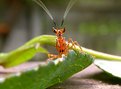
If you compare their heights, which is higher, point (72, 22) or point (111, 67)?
point (72, 22)

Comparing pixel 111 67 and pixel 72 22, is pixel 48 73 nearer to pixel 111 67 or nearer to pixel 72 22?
pixel 111 67

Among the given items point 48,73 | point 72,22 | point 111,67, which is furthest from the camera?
point 72,22

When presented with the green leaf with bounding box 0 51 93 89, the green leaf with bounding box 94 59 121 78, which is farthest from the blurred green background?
the green leaf with bounding box 0 51 93 89

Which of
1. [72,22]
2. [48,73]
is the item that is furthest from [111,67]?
[72,22]

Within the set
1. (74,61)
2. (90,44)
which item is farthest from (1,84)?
(90,44)

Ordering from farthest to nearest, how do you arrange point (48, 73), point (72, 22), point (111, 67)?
point (72, 22) < point (111, 67) < point (48, 73)

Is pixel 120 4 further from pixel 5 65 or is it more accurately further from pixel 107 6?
pixel 5 65
